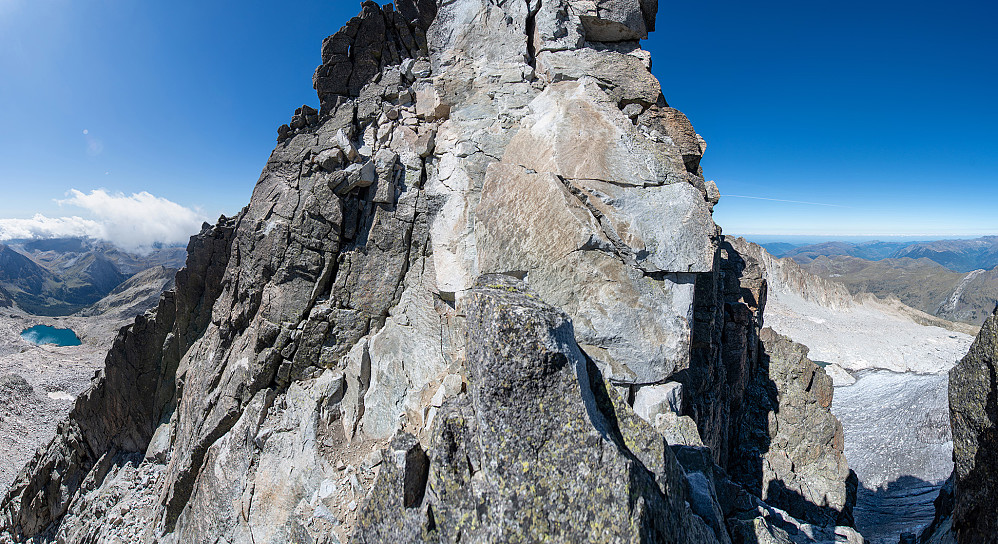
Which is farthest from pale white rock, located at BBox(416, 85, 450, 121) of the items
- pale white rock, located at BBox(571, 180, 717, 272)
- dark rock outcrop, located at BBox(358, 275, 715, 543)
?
dark rock outcrop, located at BBox(358, 275, 715, 543)

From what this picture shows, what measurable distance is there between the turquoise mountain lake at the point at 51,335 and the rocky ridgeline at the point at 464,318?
13777 centimetres

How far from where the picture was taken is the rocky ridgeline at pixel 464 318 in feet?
19.6

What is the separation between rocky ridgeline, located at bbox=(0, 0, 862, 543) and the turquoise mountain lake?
452 feet

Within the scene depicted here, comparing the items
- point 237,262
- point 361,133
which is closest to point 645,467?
point 361,133

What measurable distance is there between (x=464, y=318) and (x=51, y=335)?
179 metres

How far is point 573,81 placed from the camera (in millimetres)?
13141

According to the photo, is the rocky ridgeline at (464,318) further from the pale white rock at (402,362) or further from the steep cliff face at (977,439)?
the steep cliff face at (977,439)

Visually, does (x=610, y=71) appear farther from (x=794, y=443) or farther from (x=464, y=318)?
(x=794, y=443)

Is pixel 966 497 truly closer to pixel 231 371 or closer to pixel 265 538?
pixel 265 538

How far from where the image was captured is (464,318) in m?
9.28

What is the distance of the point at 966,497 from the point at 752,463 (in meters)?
19.7

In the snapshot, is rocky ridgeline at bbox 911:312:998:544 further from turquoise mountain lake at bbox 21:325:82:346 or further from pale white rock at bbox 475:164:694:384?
turquoise mountain lake at bbox 21:325:82:346

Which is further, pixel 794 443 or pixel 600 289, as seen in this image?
pixel 794 443

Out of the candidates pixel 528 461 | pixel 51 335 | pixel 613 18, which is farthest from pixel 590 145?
pixel 51 335
